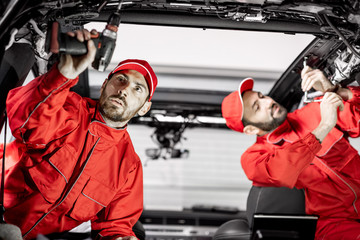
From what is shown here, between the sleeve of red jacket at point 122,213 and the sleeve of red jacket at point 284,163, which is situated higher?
the sleeve of red jacket at point 284,163

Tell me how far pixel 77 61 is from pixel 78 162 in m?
0.63

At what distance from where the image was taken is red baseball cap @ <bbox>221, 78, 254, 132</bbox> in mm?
2289

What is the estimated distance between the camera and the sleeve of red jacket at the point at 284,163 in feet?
6.44

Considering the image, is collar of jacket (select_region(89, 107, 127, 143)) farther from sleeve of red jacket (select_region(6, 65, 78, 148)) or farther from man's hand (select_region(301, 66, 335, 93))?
man's hand (select_region(301, 66, 335, 93))

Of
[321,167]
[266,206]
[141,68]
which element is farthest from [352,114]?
[141,68]

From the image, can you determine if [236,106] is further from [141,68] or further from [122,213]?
[122,213]

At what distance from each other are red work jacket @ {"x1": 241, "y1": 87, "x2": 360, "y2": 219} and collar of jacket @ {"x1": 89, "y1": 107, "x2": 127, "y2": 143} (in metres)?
0.86

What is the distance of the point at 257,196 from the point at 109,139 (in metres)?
0.94

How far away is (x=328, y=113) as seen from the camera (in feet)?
6.45

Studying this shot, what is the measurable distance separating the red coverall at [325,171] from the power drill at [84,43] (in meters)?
1.14

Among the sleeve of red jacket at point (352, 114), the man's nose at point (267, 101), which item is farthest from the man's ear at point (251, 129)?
the sleeve of red jacket at point (352, 114)

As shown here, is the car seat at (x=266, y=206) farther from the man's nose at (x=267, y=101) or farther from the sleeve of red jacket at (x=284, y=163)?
the man's nose at (x=267, y=101)

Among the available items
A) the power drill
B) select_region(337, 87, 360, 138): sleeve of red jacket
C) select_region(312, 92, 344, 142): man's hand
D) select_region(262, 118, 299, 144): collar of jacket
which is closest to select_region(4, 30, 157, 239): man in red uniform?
the power drill

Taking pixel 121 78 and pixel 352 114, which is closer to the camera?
pixel 121 78
